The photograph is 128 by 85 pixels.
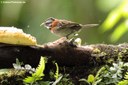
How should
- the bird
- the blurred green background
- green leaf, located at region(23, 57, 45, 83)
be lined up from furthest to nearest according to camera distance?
the blurred green background
the bird
green leaf, located at region(23, 57, 45, 83)

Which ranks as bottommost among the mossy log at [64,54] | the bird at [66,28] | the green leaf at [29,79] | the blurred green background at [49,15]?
the green leaf at [29,79]

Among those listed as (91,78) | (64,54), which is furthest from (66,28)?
(91,78)

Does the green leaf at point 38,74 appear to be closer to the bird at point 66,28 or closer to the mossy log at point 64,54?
the mossy log at point 64,54

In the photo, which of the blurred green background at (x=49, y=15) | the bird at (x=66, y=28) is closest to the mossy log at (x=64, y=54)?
the bird at (x=66, y=28)

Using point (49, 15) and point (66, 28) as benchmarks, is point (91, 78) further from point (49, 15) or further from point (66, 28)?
point (49, 15)

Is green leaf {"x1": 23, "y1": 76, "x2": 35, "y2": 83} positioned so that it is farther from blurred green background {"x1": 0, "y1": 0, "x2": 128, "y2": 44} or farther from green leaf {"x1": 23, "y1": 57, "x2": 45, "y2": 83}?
blurred green background {"x1": 0, "y1": 0, "x2": 128, "y2": 44}

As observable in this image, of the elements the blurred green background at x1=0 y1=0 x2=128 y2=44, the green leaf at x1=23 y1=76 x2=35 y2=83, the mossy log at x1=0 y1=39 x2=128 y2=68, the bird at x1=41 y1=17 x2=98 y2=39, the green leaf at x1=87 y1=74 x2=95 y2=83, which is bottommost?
the green leaf at x1=87 y1=74 x2=95 y2=83

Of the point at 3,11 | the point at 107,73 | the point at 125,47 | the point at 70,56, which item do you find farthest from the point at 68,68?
the point at 3,11

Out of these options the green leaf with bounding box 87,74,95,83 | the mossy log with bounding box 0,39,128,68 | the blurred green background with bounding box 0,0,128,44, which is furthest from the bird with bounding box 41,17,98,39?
the blurred green background with bounding box 0,0,128,44

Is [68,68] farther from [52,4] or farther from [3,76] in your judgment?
[52,4]
